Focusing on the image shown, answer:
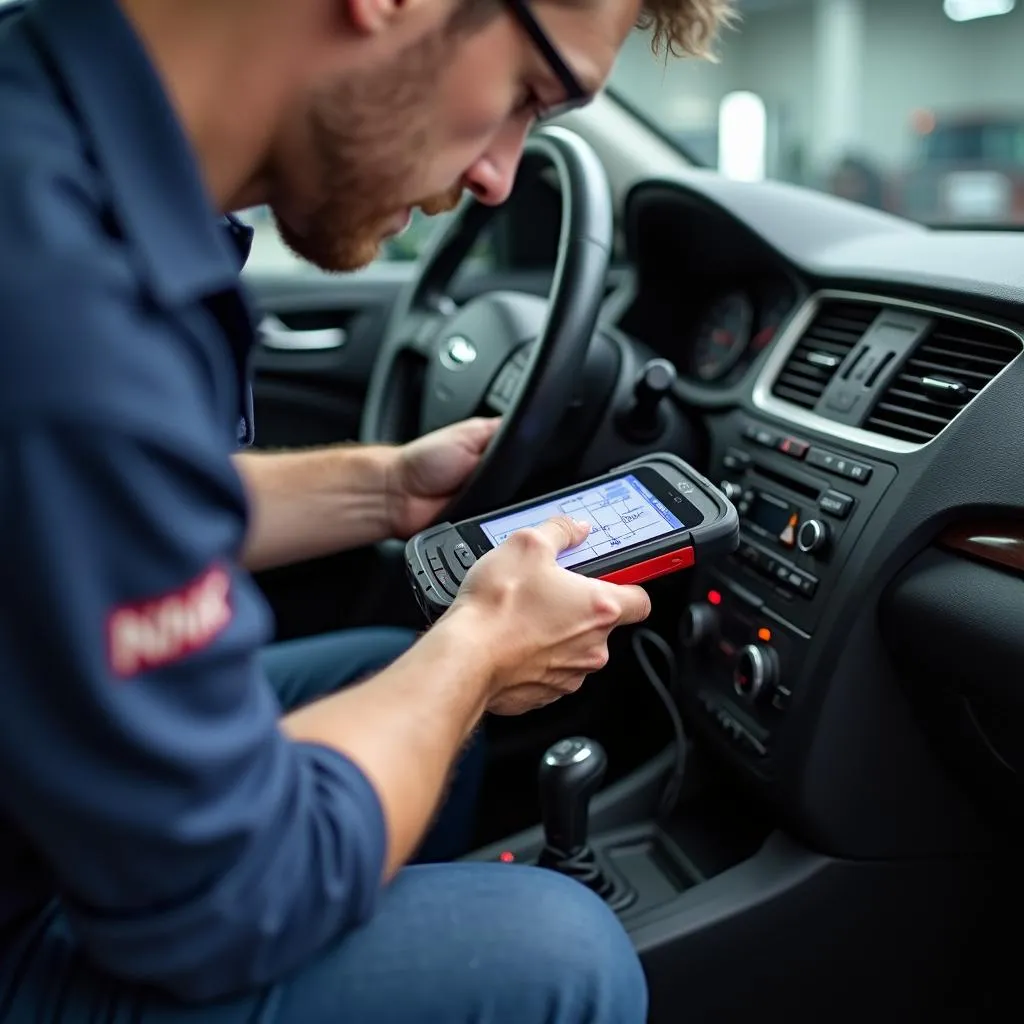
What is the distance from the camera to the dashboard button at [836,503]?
1135mm

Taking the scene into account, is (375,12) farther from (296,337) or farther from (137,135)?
(296,337)

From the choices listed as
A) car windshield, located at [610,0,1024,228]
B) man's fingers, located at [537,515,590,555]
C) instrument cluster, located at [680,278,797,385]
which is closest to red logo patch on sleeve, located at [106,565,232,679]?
man's fingers, located at [537,515,590,555]

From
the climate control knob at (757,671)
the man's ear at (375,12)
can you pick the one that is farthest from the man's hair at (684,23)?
the climate control knob at (757,671)

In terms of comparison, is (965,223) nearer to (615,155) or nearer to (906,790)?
(615,155)

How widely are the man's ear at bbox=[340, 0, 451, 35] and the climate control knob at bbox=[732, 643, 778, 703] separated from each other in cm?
77

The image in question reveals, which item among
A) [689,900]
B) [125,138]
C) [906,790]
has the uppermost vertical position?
[125,138]

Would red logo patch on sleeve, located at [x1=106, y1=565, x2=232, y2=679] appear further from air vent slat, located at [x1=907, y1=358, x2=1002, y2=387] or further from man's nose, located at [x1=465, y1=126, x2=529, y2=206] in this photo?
air vent slat, located at [x1=907, y1=358, x2=1002, y2=387]

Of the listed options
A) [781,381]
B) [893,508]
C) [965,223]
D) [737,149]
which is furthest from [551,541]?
[737,149]

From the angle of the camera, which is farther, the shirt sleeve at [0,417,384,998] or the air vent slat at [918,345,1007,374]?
the air vent slat at [918,345,1007,374]

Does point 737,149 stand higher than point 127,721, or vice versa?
point 737,149

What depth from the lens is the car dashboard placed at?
1.05 metres

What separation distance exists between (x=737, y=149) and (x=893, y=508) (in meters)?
1.43

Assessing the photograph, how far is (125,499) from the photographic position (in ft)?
1.59

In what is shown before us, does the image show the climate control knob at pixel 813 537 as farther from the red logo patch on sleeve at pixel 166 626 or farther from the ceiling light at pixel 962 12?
the ceiling light at pixel 962 12
